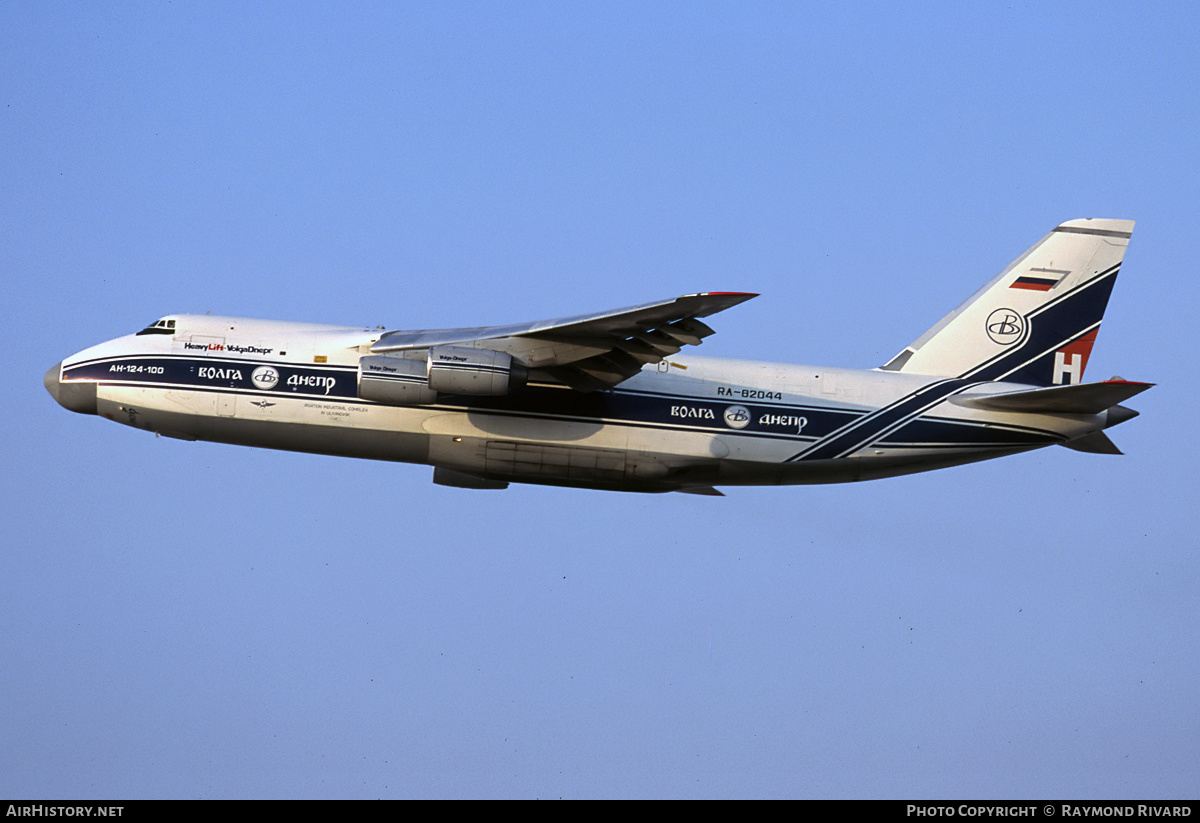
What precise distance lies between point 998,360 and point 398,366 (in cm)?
802

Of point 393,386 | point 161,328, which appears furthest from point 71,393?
point 393,386

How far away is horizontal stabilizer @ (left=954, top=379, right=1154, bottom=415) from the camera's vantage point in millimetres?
17312

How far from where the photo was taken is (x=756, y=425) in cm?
1822

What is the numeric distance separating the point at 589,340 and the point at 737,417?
7.55ft

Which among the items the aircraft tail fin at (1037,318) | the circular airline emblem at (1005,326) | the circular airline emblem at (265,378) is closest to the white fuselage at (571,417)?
the circular airline emblem at (265,378)

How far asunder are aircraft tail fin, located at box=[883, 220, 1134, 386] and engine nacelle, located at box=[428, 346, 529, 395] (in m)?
5.72

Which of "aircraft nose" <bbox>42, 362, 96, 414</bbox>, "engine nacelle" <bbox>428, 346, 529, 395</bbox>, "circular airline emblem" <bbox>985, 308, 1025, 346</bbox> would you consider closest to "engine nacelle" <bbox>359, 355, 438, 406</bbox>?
"engine nacelle" <bbox>428, 346, 529, 395</bbox>

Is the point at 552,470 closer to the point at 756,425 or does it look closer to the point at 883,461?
the point at 756,425

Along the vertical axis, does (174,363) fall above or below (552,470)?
above

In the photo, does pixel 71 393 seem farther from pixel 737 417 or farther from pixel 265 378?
pixel 737 417

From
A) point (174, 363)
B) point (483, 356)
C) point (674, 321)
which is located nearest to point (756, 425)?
point (674, 321)

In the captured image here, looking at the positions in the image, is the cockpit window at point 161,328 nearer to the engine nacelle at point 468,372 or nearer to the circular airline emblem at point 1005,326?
the engine nacelle at point 468,372

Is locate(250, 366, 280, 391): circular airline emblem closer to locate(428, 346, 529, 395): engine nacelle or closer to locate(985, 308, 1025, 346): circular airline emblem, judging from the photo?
locate(428, 346, 529, 395): engine nacelle
